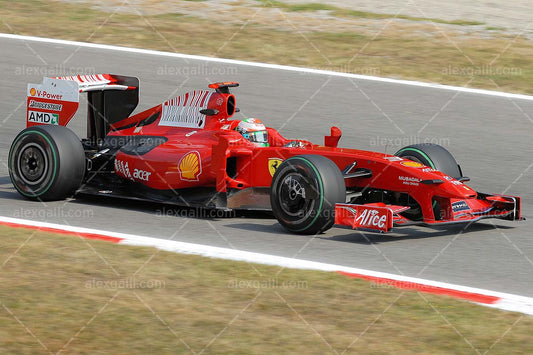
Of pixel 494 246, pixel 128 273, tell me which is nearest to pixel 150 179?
pixel 128 273

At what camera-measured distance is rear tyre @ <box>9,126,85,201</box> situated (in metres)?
9.09

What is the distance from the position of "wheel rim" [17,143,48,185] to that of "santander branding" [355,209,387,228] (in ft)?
10.8

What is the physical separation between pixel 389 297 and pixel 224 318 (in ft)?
3.87

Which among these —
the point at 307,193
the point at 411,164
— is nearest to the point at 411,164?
the point at 411,164

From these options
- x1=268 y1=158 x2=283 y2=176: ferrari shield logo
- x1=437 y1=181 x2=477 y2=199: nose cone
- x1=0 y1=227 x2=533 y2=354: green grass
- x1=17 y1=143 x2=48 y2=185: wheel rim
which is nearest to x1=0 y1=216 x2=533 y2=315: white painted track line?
x1=0 y1=227 x2=533 y2=354: green grass

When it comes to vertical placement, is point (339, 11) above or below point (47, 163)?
above

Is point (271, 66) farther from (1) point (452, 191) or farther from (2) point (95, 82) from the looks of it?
(1) point (452, 191)

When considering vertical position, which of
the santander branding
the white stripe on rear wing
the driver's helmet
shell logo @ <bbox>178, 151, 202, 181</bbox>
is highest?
the white stripe on rear wing

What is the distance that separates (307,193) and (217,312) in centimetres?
223

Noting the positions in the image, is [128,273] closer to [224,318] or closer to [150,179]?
[224,318]

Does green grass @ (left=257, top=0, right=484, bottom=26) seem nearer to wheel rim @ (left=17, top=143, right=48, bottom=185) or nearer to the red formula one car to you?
the red formula one car

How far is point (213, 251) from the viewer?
747 centimetres

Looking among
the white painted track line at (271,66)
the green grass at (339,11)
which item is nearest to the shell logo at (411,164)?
the white painted track line at (271,66)

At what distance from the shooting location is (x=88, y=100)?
10.2 metres
